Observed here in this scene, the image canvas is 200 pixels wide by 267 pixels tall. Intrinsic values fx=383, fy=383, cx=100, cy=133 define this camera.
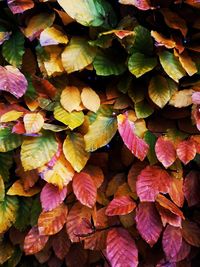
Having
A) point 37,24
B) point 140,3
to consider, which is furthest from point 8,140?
point 140,3

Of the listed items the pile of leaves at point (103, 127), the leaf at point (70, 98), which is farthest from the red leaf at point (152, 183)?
the leaf at point (70, 98)

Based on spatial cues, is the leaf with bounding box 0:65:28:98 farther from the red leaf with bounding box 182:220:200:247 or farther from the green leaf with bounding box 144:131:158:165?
the red leaf with bounding box 182:220:200:247

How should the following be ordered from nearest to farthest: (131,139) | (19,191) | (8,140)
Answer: (131,139) → (8,140) → (19,191)

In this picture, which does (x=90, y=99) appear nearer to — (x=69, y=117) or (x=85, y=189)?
(x=69, y=117)

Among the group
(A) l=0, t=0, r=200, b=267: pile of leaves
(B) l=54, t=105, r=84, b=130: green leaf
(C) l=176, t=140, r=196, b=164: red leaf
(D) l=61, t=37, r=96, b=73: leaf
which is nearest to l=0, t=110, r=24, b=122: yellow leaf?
(A) l=0, t=0, r=200, b=267: pile of leaves

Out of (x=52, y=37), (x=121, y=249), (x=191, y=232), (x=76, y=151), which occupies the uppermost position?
(x=52, y=37)

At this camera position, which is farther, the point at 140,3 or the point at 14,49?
the point at 14,49

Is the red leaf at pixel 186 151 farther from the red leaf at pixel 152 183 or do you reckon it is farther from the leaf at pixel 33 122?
the leaf at pixel 33 122
